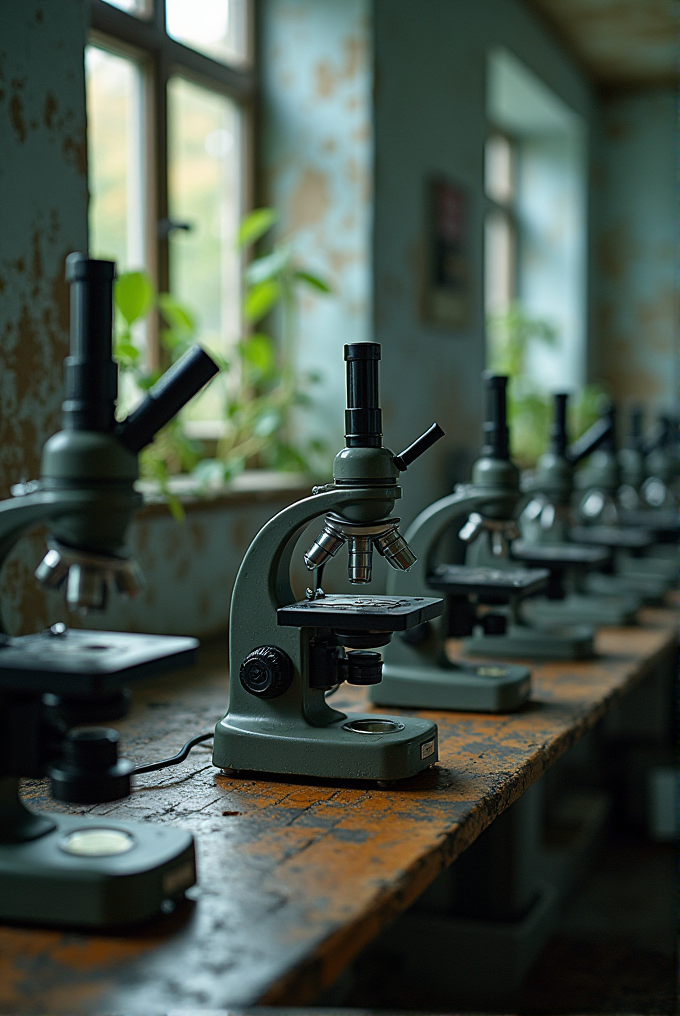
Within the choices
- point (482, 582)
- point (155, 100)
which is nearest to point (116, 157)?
point (155, 100)

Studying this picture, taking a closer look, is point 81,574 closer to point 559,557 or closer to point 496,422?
point 496,422

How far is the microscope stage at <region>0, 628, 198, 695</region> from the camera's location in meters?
1.03

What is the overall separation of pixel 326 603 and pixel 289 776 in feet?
0.80

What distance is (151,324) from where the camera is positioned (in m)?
2.82

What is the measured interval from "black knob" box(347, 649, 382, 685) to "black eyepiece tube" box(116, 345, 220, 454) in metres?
0.50

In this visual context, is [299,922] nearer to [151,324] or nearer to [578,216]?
[151,324]

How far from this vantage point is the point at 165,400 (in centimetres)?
113

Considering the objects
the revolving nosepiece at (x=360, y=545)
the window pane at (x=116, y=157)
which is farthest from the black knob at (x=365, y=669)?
the window pane at (x=116, y=157)

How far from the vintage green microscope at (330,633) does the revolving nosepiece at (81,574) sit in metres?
0.39

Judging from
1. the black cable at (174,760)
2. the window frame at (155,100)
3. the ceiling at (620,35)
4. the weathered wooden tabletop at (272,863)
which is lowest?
the weathered wooden tabletop at (272,863)

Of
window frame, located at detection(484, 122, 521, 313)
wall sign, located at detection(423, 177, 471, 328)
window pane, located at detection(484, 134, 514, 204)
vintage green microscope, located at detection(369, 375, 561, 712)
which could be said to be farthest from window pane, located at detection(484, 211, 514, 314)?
vintage green microscope, located at detection(369, 375, 561, 712)

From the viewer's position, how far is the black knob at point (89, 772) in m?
1.06

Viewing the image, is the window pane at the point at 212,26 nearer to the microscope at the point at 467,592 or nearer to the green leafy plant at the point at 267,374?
the green leafy plant at the point at 267,374

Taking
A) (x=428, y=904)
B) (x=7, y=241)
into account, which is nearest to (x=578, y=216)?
(x=428, y=904)
